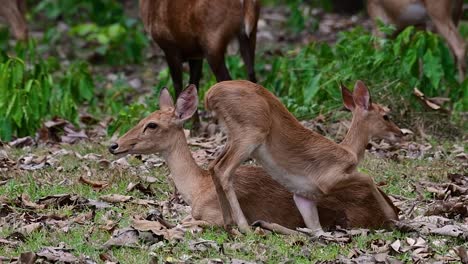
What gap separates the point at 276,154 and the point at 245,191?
36 centimetres

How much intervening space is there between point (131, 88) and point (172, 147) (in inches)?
261

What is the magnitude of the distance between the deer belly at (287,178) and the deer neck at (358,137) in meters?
0.42

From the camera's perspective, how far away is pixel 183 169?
7.21 meters

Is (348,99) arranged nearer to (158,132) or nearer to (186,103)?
(186,103)

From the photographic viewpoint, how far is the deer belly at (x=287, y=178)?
688 cm

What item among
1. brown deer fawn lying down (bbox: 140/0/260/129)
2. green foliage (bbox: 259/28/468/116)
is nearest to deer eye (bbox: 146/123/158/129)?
brown deer fawn lying down (bbox: 140/0/260/129)

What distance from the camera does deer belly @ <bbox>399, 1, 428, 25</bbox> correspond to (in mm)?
12578

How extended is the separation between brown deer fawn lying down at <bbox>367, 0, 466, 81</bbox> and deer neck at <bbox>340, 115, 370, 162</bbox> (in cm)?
508

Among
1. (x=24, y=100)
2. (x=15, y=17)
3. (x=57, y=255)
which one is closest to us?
(x=57, y=255)

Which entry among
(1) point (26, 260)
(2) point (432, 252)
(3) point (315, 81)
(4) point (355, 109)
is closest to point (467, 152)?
(3) point (315, 81)

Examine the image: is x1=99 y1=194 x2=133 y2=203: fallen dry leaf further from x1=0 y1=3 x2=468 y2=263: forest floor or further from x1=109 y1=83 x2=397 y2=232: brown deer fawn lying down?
x1=109 y1=83 x2=397 y2=232: brown deer fawn lying down

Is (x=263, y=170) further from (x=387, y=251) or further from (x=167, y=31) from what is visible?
(x=167, y=31)

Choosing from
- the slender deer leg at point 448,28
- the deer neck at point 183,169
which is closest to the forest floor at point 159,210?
the deer neck at point 183,169

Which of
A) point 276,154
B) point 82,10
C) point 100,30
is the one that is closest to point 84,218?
point 276,154
